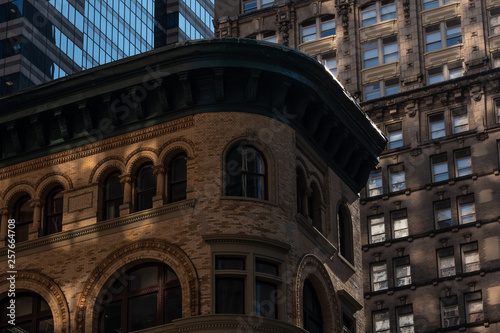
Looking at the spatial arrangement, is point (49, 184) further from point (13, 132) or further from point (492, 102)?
point (492, 102)

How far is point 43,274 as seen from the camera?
43.4 m

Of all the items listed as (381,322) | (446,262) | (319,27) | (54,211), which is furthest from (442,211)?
(54,211)

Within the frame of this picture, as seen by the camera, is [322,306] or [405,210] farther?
[405,210]

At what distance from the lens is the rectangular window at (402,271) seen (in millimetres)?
87688

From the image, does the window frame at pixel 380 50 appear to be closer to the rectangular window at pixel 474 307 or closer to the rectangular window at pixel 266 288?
the rectangular window at pixel 474 307

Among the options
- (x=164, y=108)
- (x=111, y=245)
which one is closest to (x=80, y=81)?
(x=164, y=108)

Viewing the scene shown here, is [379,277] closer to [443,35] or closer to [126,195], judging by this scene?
[443,35]

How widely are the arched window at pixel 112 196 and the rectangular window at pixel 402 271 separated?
46032 millimetres

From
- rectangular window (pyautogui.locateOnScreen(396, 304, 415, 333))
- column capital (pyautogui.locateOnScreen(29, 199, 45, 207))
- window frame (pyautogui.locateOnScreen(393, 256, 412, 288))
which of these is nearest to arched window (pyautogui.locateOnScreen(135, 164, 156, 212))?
column capital (pyautogui.locateOnScreen(29, 199, 45, 207))

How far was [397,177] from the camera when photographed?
91.5 metres

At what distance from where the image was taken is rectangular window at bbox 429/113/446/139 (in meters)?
91.4

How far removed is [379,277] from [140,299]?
158 feet

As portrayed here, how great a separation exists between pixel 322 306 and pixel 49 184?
999cm

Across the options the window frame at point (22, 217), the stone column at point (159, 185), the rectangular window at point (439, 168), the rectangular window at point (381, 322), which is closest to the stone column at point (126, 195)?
the stone column at point (159, 185)
